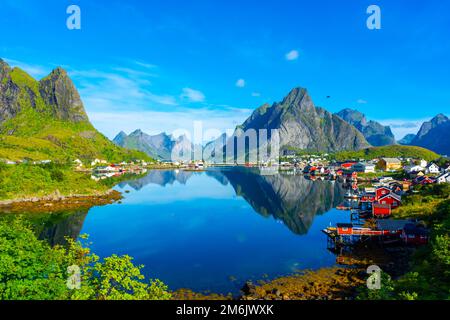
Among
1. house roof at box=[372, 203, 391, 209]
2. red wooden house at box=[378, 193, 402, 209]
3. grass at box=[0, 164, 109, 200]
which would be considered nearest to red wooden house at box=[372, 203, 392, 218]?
house roof at box=[372, 203, 391, 209]

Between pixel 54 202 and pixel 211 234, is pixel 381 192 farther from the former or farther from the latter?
pixel 54 202

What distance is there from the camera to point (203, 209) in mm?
75125

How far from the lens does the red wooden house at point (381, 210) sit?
189 feet

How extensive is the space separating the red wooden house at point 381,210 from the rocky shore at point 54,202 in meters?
64.3

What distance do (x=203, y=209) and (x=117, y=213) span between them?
20848mm

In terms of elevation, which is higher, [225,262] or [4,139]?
[4,139]

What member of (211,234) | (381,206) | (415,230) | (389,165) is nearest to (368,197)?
(381,206)

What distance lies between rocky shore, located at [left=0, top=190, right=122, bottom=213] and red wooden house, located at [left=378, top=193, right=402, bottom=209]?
219ft

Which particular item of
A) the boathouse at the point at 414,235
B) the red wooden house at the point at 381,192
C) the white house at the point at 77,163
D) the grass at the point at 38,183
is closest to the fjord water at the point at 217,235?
the red wooden house at the point at 381,192

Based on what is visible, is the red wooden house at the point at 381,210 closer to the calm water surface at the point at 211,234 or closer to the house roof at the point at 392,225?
the calm water surface at the point at 211,234

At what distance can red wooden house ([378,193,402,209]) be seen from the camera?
6034 centimetres

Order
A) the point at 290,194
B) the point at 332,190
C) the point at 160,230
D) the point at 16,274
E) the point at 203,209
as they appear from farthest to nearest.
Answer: the point at 332,190, the point at 290,194, the point at 203,209, the point at 160,230, the point at 16,274
